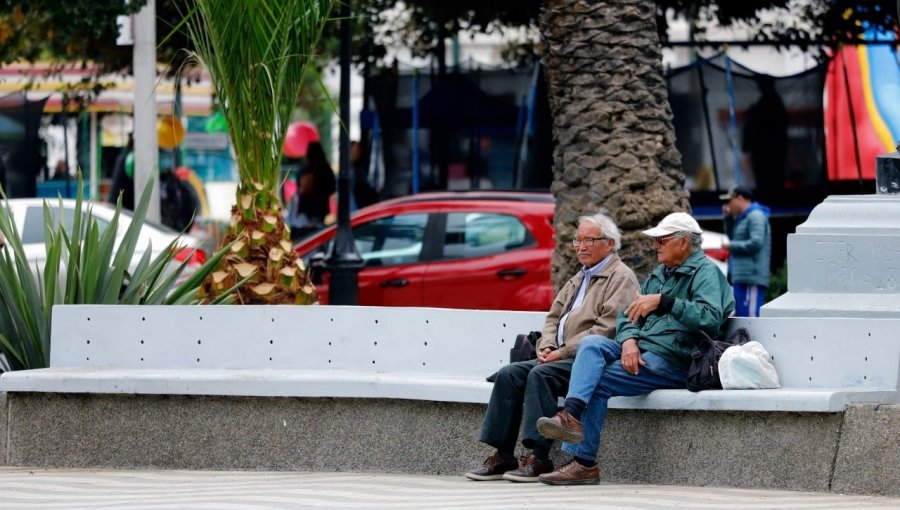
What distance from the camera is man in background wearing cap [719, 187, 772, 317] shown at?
44.3ft

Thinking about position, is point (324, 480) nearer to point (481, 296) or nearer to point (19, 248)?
point (19, 248)

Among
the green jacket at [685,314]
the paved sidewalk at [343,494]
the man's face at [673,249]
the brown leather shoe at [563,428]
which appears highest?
the man's face at [673,249]

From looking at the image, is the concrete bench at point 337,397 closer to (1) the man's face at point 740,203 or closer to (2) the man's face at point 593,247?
(2) the man's face at point 593,247

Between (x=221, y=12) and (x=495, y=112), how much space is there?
32.8 ft

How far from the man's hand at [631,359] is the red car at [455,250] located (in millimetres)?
5313

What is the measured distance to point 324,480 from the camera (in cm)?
765

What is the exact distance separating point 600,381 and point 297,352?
1847 millimetres

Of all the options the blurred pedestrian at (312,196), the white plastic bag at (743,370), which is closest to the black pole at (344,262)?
the white plastic bag at (743,370)

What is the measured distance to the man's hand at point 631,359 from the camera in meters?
7.20

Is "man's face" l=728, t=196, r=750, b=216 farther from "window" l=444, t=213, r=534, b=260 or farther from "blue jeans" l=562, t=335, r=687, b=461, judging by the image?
"blue jeans" l=562, t=335, r=687, b=461

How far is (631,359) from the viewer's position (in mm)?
7211

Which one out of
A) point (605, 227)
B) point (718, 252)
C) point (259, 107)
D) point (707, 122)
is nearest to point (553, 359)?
point (605, 227)

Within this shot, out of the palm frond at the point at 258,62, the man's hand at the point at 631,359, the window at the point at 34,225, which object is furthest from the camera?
the window at the point at 34,225

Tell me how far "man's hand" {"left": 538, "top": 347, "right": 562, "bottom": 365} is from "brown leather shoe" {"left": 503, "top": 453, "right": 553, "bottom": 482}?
471 mm
